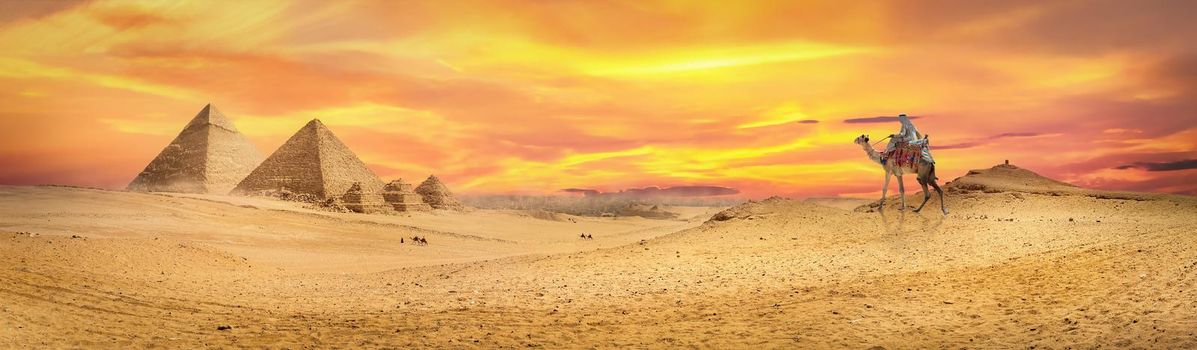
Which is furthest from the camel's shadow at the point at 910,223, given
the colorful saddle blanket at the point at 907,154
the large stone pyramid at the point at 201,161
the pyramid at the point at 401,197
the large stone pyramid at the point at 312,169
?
the large stone pyramid at the point at 201,161

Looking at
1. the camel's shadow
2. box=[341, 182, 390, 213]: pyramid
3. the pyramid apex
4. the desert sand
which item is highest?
the pyramid apex

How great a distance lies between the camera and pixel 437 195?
193ft

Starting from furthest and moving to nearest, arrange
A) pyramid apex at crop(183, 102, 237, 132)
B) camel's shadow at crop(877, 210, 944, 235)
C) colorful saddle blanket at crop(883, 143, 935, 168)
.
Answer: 1. pyramid apex at crop(183, 102, 237, 132)
2. colorful saddle blanket at crop(883, 143, 935, 168)
3. camel's shadow at crop(877, 210, 944, 235)

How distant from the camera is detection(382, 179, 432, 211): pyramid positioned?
1980 inches

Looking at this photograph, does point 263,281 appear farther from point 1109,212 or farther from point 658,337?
point 1109,212

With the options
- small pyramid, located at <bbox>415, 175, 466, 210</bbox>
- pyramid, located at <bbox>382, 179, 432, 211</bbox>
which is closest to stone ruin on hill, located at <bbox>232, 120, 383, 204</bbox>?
pyramid, located at <bbox>382, 179, 432, 211</bbox>

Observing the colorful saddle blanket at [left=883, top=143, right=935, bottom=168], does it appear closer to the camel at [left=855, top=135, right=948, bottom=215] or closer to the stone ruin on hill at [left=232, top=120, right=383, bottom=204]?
the camel at [left=855, top=135, right=948, bottom=215]

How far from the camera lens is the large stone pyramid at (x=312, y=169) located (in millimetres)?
50188

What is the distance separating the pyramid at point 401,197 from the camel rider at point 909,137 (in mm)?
37775

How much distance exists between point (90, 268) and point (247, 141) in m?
51.3

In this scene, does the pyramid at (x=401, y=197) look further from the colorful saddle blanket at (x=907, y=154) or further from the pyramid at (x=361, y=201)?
the colorful saddle blanket at (x=907, y=154)

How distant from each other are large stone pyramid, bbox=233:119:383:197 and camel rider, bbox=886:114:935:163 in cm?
3716

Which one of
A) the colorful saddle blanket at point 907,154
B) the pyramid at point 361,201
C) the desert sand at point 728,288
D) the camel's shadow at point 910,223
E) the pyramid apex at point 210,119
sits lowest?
the desert sand at point 728,288

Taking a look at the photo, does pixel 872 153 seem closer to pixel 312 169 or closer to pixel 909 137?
pixel 909 137
